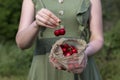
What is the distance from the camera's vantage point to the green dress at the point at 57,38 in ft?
9.92

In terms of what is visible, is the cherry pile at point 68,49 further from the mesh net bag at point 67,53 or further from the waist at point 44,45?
the waist at point 44,45

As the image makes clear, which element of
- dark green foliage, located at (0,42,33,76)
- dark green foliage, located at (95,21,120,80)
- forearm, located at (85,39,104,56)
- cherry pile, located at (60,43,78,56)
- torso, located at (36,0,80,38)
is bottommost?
dark green foliage, located at (95,21,120,80)

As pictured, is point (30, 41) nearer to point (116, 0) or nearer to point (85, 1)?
point (85, 1)

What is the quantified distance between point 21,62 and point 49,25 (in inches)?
195

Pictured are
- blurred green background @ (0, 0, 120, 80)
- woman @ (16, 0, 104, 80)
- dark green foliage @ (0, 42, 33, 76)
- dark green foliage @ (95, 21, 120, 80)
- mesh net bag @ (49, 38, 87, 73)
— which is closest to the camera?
mesh net bag @ (49, 38, 87, 73)

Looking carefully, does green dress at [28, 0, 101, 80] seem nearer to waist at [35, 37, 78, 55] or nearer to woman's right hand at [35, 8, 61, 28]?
waist at [35, 37, 78, 55]

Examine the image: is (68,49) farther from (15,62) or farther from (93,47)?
(15,62)

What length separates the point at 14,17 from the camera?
349 inches

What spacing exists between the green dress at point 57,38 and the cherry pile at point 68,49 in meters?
0.30

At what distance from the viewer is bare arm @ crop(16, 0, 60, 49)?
2.69 meters

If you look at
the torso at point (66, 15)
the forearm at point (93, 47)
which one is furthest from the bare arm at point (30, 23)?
the forearm at point (93, 47)

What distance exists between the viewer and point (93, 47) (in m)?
2.97

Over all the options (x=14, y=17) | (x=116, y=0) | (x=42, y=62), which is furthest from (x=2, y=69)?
(x=42, y=62)

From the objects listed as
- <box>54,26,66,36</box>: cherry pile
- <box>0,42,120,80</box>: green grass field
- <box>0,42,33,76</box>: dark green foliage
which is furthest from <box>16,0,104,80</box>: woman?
<box>0,42,33,76</box>: dark green foliage
